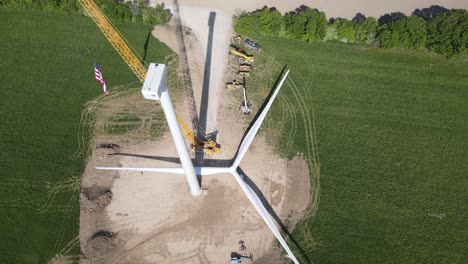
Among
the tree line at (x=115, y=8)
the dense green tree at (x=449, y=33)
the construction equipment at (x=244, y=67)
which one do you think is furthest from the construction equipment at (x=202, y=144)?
the dense green tree at (x=449, y=33)

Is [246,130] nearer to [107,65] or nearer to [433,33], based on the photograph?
[107,65]

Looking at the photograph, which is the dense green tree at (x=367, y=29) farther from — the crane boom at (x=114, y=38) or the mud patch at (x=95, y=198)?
the mud patch at (x=95, y=198)

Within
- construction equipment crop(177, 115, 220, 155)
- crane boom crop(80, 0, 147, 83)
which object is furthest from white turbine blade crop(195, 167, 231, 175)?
crane boom crop(80, 0, 147, 83)

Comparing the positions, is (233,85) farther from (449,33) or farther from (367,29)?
(449,33)

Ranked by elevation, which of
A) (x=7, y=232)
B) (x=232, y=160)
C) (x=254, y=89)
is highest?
(x=254, y=89)

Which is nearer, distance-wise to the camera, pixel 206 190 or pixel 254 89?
pixel 206 190

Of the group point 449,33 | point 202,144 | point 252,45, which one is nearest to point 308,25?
point 252,45

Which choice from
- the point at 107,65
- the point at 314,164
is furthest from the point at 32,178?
the point at 314,164

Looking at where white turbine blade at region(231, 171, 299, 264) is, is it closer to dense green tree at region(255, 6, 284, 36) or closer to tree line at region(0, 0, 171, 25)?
dense green tree at region(255, 6, 284, 36)

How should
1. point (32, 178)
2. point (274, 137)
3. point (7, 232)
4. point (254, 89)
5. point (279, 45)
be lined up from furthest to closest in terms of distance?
1. point (279, 45)
2. point (254, 89)
3. point (274, 137)
4. point (32, 178)
5. point (7, 232)
